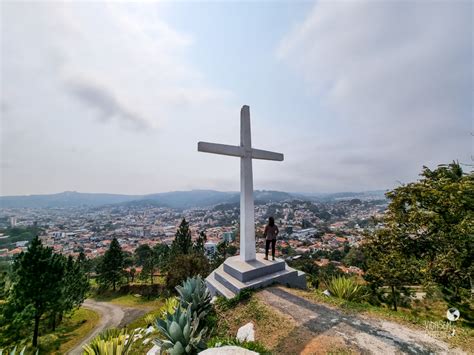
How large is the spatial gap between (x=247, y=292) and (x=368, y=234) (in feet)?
23.9

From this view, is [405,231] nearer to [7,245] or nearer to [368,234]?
[368,234]

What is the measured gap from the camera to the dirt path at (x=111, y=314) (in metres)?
19.1

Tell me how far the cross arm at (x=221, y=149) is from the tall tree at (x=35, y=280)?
16336 millimetres

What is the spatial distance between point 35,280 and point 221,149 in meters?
18.0

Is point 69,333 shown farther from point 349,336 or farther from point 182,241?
point 349,336

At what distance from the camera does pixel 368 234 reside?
9.53m

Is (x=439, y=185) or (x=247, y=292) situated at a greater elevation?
(x=439, y=185)

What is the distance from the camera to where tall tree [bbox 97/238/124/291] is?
31781 millimetres

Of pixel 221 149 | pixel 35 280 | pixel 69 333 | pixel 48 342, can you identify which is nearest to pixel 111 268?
pixel 69 333

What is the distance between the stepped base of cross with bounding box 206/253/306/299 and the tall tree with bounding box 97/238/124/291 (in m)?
33.0

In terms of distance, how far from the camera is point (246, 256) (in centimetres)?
731

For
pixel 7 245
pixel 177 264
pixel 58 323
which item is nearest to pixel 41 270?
pixel 177 264

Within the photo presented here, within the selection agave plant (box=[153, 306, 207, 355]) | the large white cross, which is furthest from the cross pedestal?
agave plant (box=[153, 306, 207, 355])

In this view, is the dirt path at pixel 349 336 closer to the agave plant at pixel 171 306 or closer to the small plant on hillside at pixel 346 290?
the small plant on hillside at pixel 346 290
